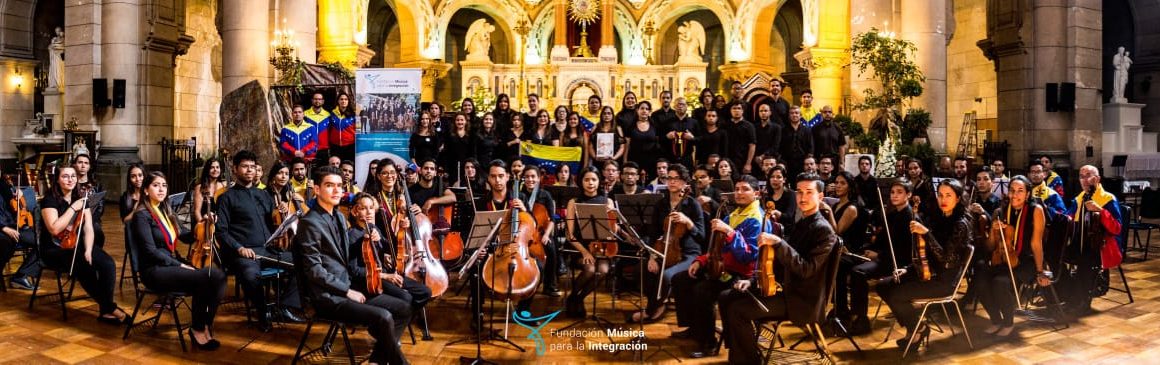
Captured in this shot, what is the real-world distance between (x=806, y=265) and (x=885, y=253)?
1.60 m

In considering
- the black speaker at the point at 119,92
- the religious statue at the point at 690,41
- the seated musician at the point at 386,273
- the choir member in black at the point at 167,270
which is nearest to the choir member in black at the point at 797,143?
the seated musician at the point at 386,273

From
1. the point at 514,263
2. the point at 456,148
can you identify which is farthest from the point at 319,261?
the point at 456,148

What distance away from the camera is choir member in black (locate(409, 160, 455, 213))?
22.0 feet

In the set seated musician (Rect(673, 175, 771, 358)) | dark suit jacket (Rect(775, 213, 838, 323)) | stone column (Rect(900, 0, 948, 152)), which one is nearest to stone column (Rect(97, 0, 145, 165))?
seated musician (Rect(673, 175, 771, 358))

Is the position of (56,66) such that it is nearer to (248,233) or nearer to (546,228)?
(248,233)

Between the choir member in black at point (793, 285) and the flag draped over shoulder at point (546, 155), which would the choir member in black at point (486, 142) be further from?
the choir member in black at point (793, 285)

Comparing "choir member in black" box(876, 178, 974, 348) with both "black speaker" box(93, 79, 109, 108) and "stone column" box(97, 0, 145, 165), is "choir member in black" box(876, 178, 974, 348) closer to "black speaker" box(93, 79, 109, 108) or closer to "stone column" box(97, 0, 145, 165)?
"stone column" box(97, 0, 145, 165)

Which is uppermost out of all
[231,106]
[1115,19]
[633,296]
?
[1115,19]

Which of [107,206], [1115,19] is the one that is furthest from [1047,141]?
[107,206]

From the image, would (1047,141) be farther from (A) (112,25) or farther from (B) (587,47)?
(A) (112,25)

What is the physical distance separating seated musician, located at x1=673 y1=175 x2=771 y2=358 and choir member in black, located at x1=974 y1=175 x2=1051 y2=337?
194 centimetres

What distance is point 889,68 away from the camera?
398 inches

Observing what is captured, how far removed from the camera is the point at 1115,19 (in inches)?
742

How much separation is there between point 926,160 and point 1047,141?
4904 millimetres
